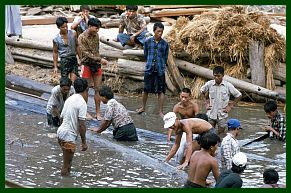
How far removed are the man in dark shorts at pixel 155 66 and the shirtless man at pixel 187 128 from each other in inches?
140

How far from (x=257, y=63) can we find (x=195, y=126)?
5441 mm

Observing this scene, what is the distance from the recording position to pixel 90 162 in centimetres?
1170

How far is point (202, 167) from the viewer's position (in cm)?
964

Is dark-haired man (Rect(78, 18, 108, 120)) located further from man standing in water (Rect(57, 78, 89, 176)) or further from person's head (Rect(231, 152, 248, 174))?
person's head (Rect(231, 152, 248, 174))

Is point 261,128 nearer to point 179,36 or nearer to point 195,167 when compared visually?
point 179,36

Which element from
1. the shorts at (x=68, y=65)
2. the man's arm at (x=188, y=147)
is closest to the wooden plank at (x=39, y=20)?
the shorts at (x=68, y=65)

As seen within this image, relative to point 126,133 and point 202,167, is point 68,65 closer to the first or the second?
point 126,133

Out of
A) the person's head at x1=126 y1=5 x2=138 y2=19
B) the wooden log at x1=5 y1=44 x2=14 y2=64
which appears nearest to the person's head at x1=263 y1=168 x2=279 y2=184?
the person's head at x1=126 y1=5 x2=138 y2=19

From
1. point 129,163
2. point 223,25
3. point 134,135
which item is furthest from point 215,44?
point 129,163

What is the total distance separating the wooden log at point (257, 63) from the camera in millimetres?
16031

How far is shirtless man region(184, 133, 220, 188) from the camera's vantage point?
31.7ft

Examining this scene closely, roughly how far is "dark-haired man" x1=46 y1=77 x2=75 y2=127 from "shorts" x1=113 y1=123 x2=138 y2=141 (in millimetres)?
1038

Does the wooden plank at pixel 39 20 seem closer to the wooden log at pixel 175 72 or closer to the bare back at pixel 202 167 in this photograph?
the wooden log at pixel 175 72

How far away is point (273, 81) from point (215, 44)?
139cm
